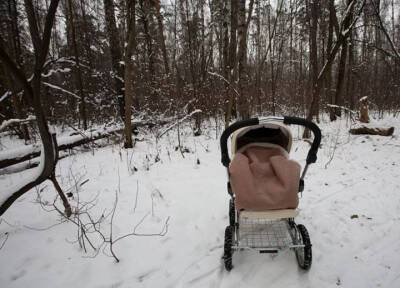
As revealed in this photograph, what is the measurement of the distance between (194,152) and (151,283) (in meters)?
4.19

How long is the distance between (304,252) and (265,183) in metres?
0.77

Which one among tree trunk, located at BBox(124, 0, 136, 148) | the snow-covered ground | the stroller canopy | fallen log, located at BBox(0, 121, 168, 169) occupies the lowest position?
the snow-covered ground

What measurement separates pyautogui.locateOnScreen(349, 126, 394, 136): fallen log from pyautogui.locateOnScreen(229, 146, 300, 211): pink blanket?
621cm

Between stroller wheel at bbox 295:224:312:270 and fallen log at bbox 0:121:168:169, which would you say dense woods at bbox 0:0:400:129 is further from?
stroller wheel at bbox 295:224:312:270

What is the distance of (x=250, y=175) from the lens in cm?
225

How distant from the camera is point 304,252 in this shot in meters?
2.34

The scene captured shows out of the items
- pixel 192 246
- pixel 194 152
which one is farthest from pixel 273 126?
pixel 194 152

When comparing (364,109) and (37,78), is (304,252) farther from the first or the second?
(364,109)

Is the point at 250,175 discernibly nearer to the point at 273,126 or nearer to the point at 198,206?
the point at 273,126

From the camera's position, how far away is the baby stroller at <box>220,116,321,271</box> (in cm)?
220

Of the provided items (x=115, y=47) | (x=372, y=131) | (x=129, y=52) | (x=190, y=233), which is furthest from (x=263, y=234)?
(x=115, y=47)

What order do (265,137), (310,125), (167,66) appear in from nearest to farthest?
1. (310,125)
2. (265,137)
3. (167,66)

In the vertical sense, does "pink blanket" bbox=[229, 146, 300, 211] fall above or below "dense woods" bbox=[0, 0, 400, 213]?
below

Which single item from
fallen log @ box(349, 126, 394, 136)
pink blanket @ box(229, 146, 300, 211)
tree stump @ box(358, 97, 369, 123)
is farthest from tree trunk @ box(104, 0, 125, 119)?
tree stump @ box(358, 97, 369, 123)
